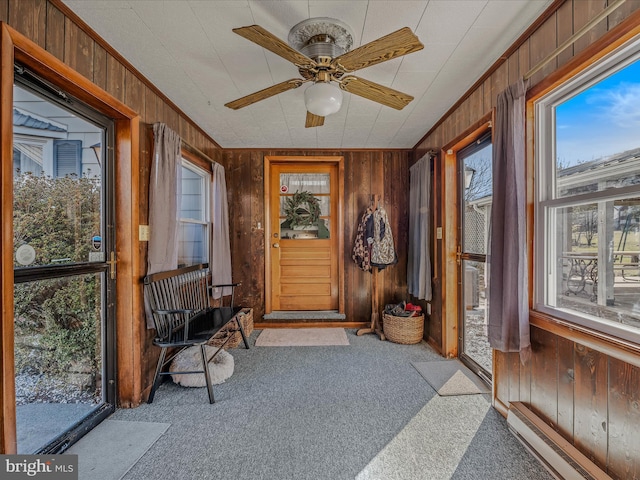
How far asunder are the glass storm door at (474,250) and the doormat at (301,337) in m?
1.25

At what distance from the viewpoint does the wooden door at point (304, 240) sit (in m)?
3.99

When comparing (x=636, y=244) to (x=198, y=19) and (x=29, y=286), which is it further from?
(x=29, y=286)

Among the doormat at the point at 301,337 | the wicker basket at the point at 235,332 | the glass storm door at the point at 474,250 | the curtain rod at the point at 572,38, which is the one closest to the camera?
the curtain rod at the point at 572,38

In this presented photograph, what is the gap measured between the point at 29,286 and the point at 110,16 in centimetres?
144

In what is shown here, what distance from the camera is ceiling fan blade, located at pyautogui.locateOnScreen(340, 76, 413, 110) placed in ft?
5.51

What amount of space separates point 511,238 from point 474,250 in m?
0.96

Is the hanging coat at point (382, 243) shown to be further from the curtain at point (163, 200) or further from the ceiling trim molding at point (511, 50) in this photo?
the curtain at point (163, 200)

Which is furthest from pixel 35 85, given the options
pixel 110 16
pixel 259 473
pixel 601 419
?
pixel 601 419

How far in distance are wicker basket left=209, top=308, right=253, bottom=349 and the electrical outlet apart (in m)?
1.13

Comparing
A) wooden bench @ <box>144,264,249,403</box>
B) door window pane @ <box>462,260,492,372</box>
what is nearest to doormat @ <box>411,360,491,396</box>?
door window pane @ <box>462,260,492,372</box>

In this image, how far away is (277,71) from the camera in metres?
2.02

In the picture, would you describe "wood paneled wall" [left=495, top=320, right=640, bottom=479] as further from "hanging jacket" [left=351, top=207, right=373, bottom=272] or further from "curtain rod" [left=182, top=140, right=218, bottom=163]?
"curtain rod" [left=182, top=140, right=218, bottom=163]

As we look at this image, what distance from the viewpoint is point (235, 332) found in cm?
306

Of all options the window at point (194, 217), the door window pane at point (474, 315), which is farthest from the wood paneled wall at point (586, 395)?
the window at point (194, 217)
